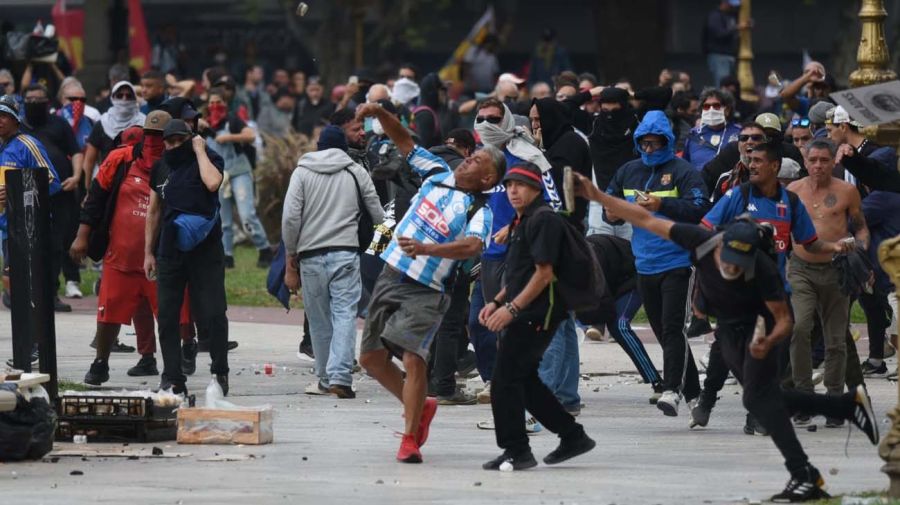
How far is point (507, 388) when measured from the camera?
33.0ft

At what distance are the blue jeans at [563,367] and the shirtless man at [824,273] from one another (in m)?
1.35

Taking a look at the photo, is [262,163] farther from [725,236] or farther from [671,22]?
[671,22]

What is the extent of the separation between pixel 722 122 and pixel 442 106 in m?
5.52

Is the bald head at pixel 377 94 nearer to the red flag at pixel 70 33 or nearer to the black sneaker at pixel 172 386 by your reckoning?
the black sneaker at pixel 172 386

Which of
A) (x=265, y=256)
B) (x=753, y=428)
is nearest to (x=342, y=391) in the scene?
(x=753, y=428)

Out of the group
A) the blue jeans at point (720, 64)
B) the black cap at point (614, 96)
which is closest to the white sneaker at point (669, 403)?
the black cap at point (614, 96)

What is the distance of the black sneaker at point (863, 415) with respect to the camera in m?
9.72

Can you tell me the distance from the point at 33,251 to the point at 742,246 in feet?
15.1

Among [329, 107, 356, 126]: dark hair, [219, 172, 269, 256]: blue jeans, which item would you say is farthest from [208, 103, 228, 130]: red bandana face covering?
[329, 107, 356, 126]: dark hair

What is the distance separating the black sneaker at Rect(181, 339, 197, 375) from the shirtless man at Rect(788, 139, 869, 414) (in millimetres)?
4565

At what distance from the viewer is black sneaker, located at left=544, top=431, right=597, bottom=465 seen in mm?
10148

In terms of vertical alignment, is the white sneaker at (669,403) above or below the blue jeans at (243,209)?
above

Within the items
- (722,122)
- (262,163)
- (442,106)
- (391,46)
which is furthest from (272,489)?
(391,46)

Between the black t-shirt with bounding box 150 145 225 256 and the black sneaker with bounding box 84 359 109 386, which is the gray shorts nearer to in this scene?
the black t-shirt with bounding box 150 145 225 256
